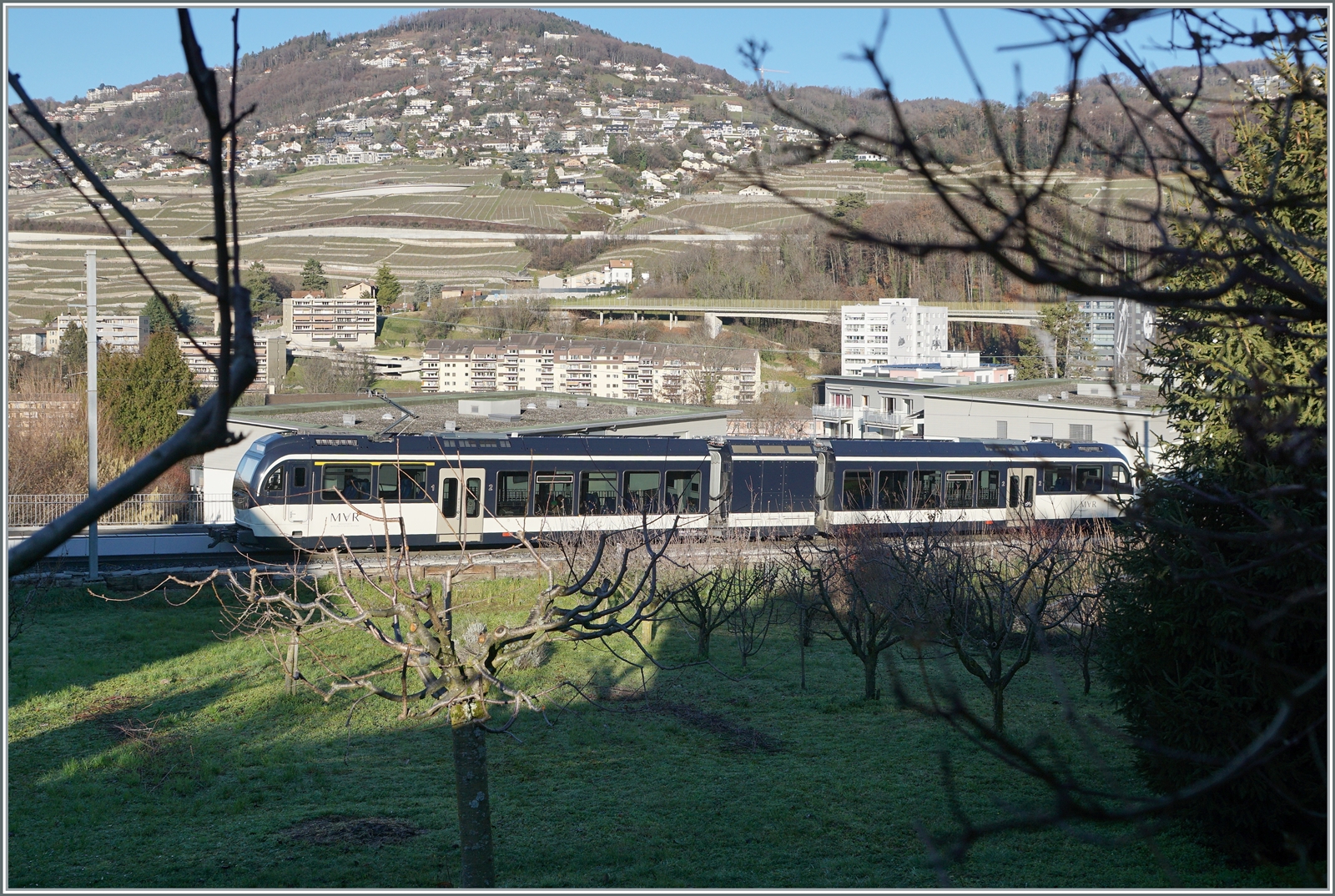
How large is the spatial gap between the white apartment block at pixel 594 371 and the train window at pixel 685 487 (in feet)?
122

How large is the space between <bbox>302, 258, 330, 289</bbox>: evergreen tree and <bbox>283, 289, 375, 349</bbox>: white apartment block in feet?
29.3

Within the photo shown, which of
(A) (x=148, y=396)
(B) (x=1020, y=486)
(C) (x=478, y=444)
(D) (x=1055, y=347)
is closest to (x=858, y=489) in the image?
(B) (x=1020, y=486)

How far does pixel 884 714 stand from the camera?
13383 millimetres

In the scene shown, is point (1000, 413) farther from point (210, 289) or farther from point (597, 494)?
point (210, 289)

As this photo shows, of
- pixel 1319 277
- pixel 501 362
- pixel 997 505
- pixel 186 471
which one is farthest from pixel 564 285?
pixel 1319 277

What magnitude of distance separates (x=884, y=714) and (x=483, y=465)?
366 inches

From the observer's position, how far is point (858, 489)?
22.1 m

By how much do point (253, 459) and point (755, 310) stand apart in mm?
65719

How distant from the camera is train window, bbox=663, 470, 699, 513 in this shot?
830 inches

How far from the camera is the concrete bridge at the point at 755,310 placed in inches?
2751

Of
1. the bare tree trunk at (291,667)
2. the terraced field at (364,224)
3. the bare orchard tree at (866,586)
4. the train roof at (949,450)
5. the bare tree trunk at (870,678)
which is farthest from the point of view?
the terraced field at (364,224)

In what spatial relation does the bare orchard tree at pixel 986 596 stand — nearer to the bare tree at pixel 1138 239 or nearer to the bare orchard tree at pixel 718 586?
the bare orchard tree at pixel 718 586

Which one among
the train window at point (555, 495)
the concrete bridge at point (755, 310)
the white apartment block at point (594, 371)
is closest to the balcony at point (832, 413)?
the white apartment block at point (594, 371)

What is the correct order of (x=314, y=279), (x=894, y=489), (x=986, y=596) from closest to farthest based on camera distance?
(x=986, y=596)
(x=894, y=489)
(x=314, y=279)
